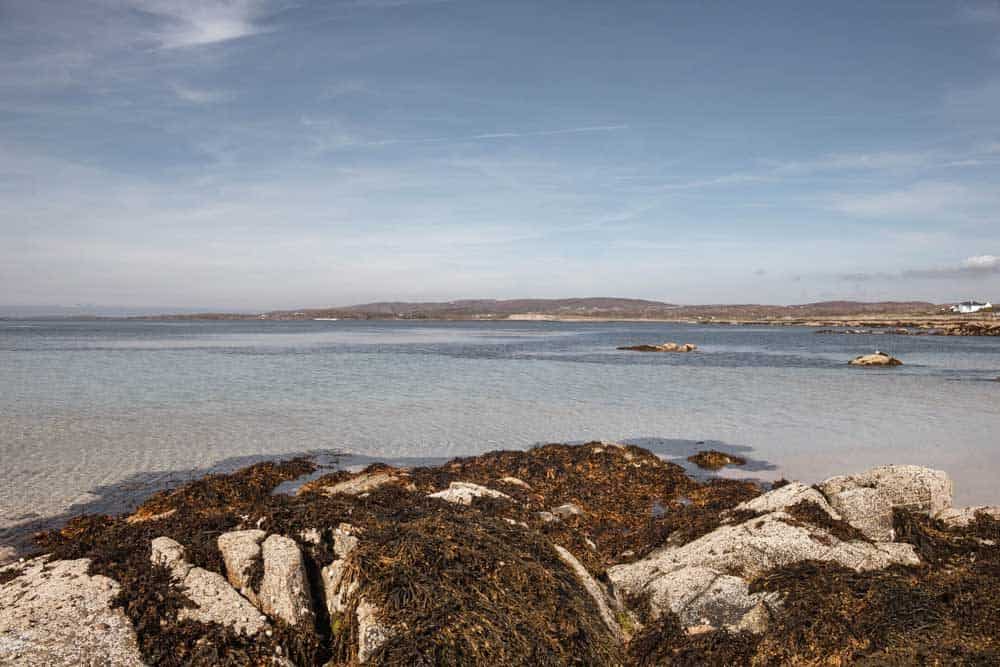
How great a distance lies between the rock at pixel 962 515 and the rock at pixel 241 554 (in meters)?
8.84

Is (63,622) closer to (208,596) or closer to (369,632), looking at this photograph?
(208,596)

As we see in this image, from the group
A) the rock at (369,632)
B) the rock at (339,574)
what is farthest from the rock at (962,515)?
the rock at (339,574)

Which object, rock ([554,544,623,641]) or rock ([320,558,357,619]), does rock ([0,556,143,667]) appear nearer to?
rock ([320,558,357,619])

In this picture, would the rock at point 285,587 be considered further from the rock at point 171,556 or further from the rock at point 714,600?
the rock at point 714,600

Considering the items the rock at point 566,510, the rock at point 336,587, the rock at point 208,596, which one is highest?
the rock at point 208,596

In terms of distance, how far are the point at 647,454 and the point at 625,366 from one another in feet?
89.2

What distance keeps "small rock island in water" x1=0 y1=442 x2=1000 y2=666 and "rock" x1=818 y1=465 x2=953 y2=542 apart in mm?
287

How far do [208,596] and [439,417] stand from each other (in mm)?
15199

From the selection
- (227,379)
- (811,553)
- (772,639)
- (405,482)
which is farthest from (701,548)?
(227,379)

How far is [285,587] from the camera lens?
16.6 ft

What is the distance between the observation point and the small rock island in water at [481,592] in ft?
14.8

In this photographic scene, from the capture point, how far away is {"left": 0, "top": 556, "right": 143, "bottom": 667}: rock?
158 inches

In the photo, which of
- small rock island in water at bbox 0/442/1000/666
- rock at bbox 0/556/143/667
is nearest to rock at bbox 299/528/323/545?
small rock island in water at bbox 0/442/1000/666

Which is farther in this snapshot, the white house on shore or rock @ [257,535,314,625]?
the white house on shore
